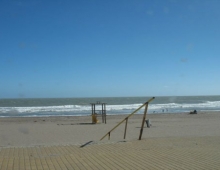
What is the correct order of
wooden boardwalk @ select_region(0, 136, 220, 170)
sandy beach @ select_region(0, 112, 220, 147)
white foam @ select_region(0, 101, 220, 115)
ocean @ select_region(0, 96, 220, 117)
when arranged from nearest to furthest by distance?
1. wooden boardwalk @ select_region(0, 136, 220, 170)
2. sandy beach @ select_region(0, 112, 220, 147)
3. ocean @ select_region(0, 96, 220, 117)
4. white foam @ select_region(0, 101, 220, 115)

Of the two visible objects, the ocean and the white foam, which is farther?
the white foam

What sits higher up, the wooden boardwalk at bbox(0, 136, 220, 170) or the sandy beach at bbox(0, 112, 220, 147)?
the wooden boardwalk at bbox(0, 136, 220, 170)

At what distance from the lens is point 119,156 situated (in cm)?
836

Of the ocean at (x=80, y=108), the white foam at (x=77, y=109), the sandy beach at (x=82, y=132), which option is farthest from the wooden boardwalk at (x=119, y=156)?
the white foam at (x=77, y=109)

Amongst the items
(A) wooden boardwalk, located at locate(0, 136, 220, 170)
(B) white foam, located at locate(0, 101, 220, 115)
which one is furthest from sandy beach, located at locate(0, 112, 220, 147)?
(B) white foam, located at locate(0, 101, 220, 115)

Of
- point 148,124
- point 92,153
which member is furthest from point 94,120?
point 92,153

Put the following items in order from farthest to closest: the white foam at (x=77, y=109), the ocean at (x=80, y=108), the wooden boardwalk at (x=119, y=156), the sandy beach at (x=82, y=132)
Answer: the white foam at (x=77, y=109) → the ocean at (x=80, y=108) → the sandy beach at (x=82, y=132) → the wooden boardwalk at (x=119, y=156)

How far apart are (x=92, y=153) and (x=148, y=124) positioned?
12.3 meters

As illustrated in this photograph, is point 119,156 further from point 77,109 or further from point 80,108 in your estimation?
point 80,108

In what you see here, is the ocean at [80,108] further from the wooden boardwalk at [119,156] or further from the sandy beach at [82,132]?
the wooden boardwalk at [119,156]

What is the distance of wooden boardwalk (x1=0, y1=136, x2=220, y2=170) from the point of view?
718 cm

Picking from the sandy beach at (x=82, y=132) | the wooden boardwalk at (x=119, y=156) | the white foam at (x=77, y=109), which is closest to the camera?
the wooden boardwalk at (x=119, y=156)

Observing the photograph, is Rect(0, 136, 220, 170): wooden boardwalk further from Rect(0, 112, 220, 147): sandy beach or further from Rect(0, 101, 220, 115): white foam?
Rect(0, 101, 220, 115): white foam

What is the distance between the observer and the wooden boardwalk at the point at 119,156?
718 cm
